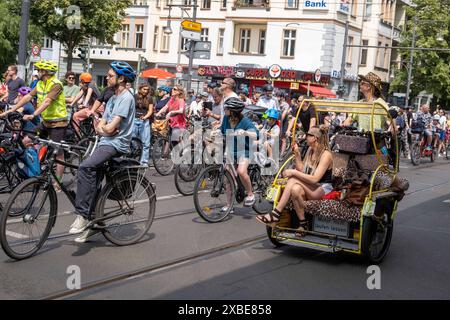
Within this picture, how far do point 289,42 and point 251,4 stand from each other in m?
4.02

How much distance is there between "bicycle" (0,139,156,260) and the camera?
20.0 feet

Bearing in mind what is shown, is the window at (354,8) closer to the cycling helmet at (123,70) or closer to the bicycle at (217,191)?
the bicycle at (217,191)

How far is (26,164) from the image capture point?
331 inches

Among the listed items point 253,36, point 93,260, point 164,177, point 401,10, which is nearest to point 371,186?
point 93,260

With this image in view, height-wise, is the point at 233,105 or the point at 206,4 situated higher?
the point at 206,4

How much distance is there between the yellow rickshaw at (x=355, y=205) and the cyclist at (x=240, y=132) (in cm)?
120

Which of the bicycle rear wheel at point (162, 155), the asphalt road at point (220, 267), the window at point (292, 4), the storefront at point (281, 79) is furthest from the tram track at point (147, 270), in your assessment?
the window at point (292, 4)

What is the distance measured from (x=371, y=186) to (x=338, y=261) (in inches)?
35.3

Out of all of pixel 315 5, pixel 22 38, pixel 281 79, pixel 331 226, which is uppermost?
pixel 315 5

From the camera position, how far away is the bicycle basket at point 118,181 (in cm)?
693

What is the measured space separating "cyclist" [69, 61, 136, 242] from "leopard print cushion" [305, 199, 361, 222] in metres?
2.12

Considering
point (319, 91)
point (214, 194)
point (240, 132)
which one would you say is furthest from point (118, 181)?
point (319, 91)

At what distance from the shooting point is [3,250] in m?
6.05

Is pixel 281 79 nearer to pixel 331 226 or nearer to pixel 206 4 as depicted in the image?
pixel 206 4
